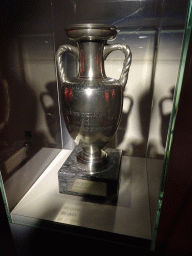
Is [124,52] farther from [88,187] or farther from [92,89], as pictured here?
[88,187]

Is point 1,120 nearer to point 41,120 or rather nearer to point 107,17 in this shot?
point 41,120

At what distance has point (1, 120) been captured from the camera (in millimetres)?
611

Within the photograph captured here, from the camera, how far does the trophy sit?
0.61 meters

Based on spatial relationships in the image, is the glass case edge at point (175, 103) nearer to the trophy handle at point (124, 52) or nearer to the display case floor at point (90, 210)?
the display case floor at point (90, 210)

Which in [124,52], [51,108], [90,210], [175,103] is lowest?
[90,210]

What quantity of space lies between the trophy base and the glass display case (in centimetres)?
3

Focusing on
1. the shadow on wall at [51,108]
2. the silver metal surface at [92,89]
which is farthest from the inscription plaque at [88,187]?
the shadow on wall at [51,108]

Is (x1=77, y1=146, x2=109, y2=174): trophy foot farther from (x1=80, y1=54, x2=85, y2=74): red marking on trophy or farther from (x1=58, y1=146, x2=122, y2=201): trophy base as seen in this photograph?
(x1=80, y1=54, x2=85, y2=74): red marking on trophy

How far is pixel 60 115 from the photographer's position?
1036 mm

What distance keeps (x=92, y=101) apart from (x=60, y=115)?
46cm

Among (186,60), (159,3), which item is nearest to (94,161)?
(186,60)

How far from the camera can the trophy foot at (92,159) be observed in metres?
0.77

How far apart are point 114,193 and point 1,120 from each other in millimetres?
474

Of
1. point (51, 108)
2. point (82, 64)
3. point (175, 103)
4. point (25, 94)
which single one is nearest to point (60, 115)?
point (51, 108)
